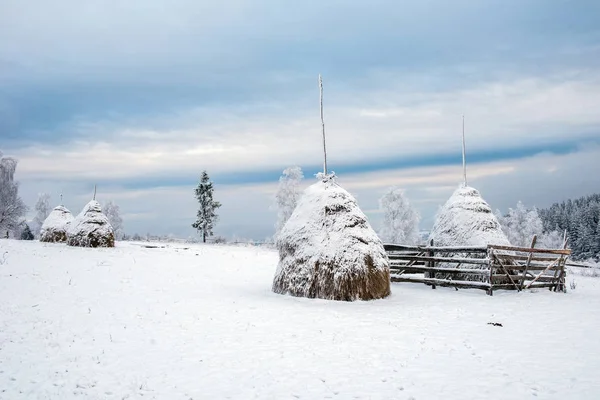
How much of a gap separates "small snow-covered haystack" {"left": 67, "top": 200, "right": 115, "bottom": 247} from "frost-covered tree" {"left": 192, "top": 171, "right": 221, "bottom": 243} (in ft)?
80.9

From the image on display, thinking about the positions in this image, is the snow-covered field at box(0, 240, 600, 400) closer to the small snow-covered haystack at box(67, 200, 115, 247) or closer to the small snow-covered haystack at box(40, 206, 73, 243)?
the small snow-covered haystack at box(67, 200, 115, 247)

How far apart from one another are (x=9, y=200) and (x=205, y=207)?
20.6 meters

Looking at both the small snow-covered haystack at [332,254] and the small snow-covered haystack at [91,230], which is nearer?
the small snow-covered haystack at [332,254]

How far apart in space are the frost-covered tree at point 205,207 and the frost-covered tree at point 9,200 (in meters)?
18.5

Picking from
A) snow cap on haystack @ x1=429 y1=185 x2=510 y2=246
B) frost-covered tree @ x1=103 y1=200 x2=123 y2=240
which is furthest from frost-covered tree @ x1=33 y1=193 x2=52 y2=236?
snow cap on haystack @ x1=429 y1=185 x2=510 y2=246

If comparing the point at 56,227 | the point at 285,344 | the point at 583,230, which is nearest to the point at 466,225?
the point at 285,344

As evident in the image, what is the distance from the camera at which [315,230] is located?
44.0 feet

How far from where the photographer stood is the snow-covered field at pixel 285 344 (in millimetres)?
6344

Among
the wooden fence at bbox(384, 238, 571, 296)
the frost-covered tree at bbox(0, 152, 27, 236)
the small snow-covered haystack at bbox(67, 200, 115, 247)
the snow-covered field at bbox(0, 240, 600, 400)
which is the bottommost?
the snow-covered field at bbox(0, 240, 600, 400)

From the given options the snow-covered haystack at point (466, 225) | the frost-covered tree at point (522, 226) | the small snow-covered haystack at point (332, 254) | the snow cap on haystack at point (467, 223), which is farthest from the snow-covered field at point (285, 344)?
the frost-covered tree at point (522, 226)

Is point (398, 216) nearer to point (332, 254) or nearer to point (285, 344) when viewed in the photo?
point (332, 254)

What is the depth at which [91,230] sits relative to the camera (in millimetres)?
27109

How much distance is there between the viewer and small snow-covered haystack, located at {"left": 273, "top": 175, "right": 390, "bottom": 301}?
12430 mm

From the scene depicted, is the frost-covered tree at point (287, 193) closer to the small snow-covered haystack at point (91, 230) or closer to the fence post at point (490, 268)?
the small snow-covered haystack at point (91, 230)
